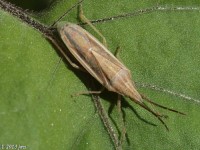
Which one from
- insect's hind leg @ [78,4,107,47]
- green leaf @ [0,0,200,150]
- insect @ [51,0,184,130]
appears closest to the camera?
green leaf @ [0,0,200,150]

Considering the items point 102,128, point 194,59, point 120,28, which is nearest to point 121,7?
point 120,28

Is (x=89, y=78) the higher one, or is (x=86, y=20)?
(x=86, y=20)

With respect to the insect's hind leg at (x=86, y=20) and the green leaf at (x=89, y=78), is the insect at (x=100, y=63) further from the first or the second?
the green leaf at (x=89, y=78)

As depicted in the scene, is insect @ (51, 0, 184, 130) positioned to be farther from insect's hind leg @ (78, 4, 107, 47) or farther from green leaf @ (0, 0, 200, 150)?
green leaf @ (0, 0, 200, 150)

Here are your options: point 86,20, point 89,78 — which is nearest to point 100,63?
point 89,78

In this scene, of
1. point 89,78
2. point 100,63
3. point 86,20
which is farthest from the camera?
point 100,63

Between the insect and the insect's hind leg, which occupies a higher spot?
the insect's hind leg

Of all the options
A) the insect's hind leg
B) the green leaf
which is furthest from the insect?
the green leaf

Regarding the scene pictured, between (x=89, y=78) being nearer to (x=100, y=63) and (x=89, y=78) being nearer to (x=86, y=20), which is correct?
(x=100, y=63)

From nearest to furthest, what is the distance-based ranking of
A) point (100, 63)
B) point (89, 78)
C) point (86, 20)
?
1. point (86, 20)
2. point (89, 78)
3. point (100, 63)
